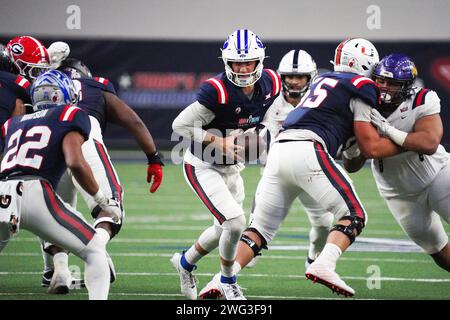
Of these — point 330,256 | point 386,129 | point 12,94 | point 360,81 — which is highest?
point 360,81

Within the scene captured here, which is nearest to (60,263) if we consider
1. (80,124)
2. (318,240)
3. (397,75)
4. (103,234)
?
(103,234)

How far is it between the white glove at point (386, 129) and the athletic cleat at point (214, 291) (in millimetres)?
1272

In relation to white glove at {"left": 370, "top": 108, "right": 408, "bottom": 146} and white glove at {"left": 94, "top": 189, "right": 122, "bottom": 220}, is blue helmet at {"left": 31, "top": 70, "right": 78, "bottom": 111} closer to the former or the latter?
white glove at {"left": 94, "top": 189, "right": 122, "bottom": 220}

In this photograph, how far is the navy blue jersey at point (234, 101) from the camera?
5.47 meters

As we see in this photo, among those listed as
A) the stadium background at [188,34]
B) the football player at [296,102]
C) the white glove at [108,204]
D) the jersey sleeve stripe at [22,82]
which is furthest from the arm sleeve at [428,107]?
the stadium background at [188,34]

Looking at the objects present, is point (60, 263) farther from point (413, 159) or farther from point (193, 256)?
point (413, 159)

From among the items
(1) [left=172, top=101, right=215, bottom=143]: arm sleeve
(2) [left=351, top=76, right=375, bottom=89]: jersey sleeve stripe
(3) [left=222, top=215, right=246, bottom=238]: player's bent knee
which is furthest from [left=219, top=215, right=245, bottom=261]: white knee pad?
(2) [left=351, top=76, right=375, bottom=89]: jersey sleeve stripe

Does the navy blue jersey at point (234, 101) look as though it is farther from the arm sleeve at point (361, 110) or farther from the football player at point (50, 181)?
the football player at point (50, 181)

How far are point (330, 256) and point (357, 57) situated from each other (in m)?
1.24

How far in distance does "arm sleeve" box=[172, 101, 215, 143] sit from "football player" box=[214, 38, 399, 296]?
589 millimetres

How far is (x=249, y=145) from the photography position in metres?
5.65

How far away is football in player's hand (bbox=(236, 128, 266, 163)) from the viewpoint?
220 inches
